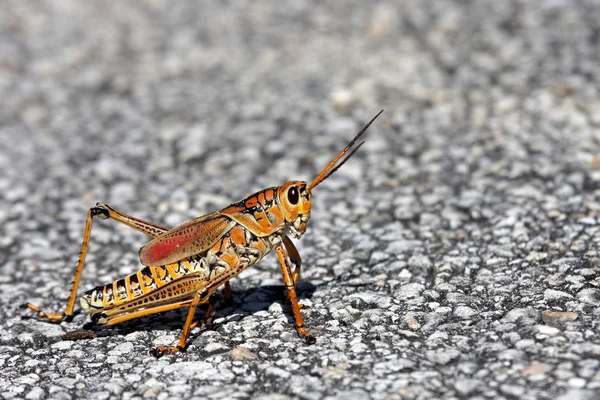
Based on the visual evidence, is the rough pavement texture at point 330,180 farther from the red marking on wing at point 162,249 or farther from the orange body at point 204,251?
the red marking on wing at point 162,249

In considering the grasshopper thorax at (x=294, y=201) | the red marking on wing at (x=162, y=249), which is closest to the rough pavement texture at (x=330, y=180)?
the red marking on wing at (x=162, y=249)

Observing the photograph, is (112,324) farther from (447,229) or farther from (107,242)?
(447,229)

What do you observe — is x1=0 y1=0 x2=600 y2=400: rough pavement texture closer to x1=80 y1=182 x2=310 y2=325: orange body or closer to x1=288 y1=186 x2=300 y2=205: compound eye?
x1=80 y1=182 x2=310 y2=325: orange body

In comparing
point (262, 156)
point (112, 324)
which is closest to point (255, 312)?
point (112, 324)

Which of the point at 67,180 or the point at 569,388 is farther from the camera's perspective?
the point at 67,180

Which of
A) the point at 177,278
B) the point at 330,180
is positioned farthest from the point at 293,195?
the point at 330,180

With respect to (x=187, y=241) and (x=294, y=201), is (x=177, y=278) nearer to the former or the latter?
(x=187, y=241)

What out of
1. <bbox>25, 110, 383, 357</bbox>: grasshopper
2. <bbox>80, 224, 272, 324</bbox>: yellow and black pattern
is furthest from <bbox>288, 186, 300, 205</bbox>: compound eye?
<bbox>80, 224, 272, 324</bbox>: yellow and black pattern
